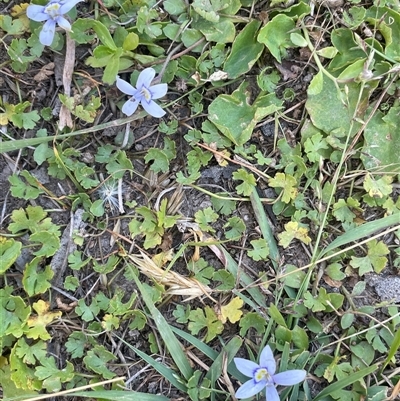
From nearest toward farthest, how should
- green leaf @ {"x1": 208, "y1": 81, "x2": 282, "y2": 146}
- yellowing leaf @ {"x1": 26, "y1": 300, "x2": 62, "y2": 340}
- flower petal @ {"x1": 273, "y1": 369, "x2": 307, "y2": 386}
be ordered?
flower petal @ {"x1": 273, "y1": 369, "x2": 307, "y2": 386}
yellowing leaf @ {"x1": 26, "y1": 300, "x2": 62, "y2": 340}
green leaf @ {"x1": 208, "y1": 81, "x2": 282, "y2": 146}

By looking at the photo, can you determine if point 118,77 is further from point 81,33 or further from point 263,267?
point 263,267

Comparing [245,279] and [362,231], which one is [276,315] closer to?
[245,279]

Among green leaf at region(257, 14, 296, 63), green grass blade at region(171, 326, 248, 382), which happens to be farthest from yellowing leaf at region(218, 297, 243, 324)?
green leaf at region(257, 14, 296, 63)

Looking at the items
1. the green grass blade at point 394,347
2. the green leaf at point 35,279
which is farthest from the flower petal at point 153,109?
the green grass blade at point 394,347

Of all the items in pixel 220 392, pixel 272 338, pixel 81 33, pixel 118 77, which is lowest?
pixel 220 392

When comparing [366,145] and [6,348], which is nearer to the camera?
[6,348]

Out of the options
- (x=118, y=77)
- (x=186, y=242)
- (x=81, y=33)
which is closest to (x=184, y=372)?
(x=186, y=242)

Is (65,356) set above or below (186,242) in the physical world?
below

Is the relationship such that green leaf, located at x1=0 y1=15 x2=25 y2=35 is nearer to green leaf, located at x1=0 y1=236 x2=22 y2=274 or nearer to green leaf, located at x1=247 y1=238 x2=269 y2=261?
green leaf, located at x1=0 y1=236 x2=22 y2=274
